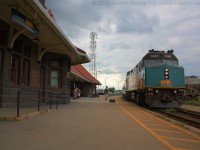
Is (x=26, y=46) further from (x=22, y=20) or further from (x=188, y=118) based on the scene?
(x=188, y=118)

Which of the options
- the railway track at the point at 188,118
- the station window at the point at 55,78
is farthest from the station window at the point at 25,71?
the railway track at the point at 188,118

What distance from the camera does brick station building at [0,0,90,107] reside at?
11.5 metres

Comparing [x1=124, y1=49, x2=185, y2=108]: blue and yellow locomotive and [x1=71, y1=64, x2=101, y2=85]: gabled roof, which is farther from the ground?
[x1=71, y1=64, x2=101, y2=85]: gabled roof

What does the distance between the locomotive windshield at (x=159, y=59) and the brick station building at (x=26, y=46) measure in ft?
20.1

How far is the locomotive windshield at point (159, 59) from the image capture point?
22.4 meters

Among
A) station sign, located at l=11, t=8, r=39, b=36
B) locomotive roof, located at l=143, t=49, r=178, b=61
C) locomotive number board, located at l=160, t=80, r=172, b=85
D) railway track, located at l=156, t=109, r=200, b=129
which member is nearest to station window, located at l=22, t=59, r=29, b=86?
station sign, located at l=11, t=8, r=39, b=36

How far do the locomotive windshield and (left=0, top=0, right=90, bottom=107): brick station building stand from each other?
241 inches

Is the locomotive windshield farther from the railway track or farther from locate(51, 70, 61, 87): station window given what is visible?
locate(51, 70, 61, 87): station window

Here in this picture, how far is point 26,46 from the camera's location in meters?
16.8

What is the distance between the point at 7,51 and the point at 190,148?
376 inches

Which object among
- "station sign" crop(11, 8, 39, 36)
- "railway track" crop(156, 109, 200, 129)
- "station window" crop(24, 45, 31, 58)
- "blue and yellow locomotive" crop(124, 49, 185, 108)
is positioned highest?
"station sign" crop(11, 8, 39, 36)

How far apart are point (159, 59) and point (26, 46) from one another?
399 inches

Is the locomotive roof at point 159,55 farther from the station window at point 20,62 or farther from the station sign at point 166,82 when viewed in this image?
the station window at point 20,62

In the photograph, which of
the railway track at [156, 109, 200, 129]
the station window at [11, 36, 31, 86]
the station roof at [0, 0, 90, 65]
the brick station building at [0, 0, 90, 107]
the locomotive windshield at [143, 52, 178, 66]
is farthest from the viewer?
the locomotive windshield at [143, 52, 178, 66]
